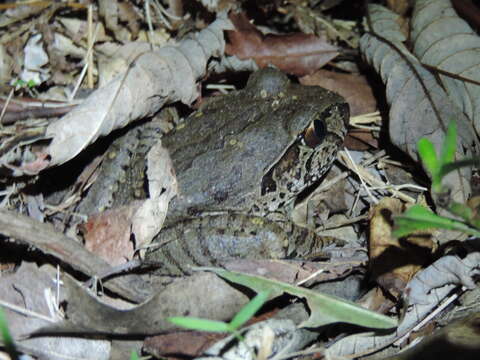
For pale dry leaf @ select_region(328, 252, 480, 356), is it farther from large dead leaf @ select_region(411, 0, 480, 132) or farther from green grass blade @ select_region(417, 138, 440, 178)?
large dead leaf @ select_region(411, 0, 480, 132)

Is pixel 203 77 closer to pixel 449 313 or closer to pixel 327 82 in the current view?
pixel 327 82

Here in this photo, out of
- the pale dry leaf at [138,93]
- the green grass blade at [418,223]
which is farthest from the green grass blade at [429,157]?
the pale dry leaf at [138,93]

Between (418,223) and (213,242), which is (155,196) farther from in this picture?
(418,223)

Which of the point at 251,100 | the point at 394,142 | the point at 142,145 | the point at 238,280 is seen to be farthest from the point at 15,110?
the point at 394,142

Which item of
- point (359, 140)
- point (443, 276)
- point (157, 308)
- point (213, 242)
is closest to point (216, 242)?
point (213, 242)

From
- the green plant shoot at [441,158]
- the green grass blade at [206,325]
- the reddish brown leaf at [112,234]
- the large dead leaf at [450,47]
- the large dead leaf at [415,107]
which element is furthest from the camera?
the large dead leaf at [450,47]

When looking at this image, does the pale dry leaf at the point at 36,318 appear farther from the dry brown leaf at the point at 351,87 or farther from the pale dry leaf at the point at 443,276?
the dry brown leaf at the point at 351,87

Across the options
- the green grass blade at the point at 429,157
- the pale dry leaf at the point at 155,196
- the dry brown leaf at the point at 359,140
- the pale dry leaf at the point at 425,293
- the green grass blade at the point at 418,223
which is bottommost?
the pale dry leaf at the point at 425,293
